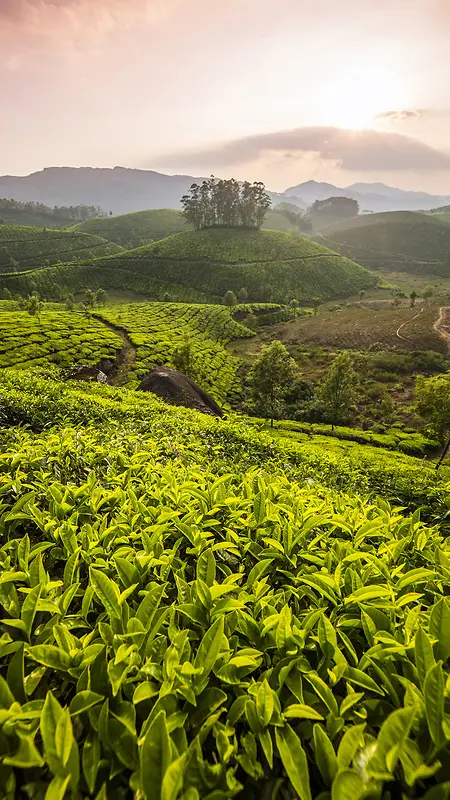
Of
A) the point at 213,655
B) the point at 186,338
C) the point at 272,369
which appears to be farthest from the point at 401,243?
the point at 213,655

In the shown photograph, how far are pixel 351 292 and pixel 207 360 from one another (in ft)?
238

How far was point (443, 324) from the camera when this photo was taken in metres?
60.8

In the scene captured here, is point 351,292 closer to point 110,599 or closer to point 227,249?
point 227,249

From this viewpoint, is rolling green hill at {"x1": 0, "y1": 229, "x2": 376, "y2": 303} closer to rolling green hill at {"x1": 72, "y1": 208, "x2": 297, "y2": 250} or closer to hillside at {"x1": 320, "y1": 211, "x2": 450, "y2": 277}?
hillside at {"x1": 320, "y1": 211, "x2": 450, "y2": 277}

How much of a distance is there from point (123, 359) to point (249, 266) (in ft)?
243

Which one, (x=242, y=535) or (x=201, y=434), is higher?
(x=242, y=535)

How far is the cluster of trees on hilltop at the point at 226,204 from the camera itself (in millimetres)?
132750

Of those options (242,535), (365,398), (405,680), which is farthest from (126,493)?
(365,398)

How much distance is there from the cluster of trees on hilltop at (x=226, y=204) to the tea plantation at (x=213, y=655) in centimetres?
14487

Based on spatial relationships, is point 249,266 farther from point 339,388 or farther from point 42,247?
point 339,388

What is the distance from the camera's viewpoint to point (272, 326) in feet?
240

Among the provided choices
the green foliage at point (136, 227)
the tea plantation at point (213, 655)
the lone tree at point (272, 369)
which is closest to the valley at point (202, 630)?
the tea plantation at point (213, 655)

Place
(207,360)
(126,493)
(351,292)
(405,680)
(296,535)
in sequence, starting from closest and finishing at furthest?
(405,680), (296,535), (126,493), (207,360), (351,292)

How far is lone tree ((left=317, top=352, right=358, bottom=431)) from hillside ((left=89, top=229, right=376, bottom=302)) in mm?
65551
